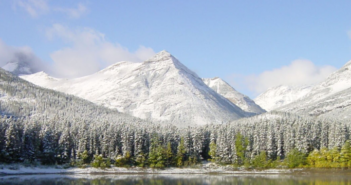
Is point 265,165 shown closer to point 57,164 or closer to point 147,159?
point 147,159

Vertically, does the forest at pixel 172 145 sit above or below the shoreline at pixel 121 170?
above

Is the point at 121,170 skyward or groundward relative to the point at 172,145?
groundward

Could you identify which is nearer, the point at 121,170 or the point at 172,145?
the point at 121,170

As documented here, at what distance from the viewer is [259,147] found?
166 metres

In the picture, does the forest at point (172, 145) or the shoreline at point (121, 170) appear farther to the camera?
the forest at point (172, 145)

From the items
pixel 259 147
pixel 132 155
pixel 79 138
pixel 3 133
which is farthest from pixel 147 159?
pixel 3 133

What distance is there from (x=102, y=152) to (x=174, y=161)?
2955 cm

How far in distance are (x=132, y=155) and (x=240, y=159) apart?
44.0 meters

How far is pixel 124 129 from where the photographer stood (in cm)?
17400

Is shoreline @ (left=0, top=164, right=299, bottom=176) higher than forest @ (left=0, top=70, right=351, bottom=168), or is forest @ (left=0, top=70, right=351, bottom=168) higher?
forest @ (left=0, top=70, right=351, bottom=168)

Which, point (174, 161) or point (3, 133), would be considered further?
point (174, 161)

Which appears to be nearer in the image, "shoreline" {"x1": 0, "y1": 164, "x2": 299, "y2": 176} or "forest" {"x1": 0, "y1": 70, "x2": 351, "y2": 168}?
"shoreline" {"x1": 0, "y1": 164, "x2": 299, "y2": 176}

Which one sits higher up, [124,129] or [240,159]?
[124,129]

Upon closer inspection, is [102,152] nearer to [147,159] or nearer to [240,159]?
[147,159]
